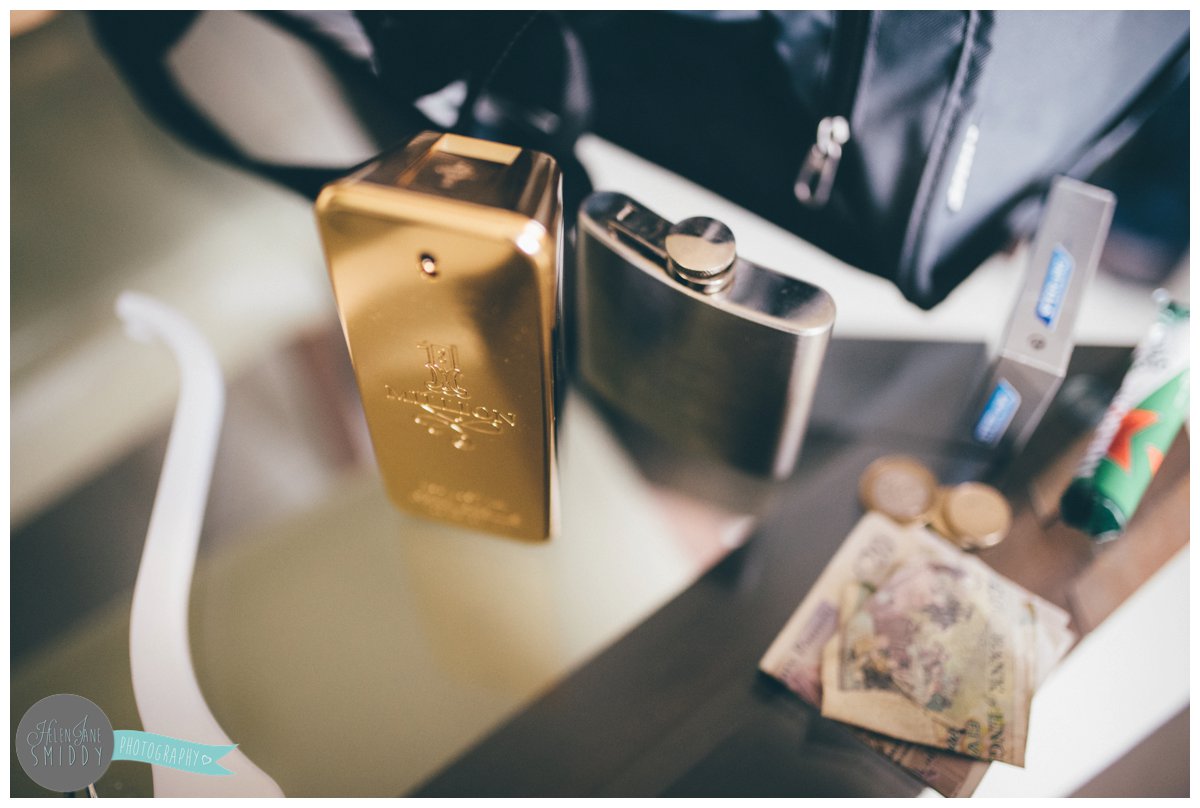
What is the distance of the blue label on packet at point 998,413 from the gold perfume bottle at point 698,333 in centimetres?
11

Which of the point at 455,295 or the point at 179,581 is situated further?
the point at 179,581

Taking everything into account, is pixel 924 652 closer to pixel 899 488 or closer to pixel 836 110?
pixel 899 488

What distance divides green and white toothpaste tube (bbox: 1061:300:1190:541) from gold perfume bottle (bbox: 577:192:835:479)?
0.56 feet

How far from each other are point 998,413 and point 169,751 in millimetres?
508

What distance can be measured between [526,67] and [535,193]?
0.97 ft

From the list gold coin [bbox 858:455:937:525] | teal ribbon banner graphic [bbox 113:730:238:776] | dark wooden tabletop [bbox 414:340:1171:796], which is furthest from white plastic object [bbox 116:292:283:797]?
gold coin [bbox 858:455:937:525]

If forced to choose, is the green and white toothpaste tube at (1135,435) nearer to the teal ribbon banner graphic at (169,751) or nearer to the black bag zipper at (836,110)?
the black bag zipper at (836,110)

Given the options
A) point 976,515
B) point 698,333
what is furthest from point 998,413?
point 698,333

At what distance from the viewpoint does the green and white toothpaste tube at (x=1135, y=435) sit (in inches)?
18.8

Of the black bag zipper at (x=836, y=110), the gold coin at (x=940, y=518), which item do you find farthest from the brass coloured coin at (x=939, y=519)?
the black bag zipper at (x=836, y=110)

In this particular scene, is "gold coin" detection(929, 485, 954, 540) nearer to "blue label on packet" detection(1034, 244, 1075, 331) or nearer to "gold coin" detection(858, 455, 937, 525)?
"gold coin" detection(858, 455, 937, 525)

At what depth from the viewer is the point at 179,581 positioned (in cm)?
47
